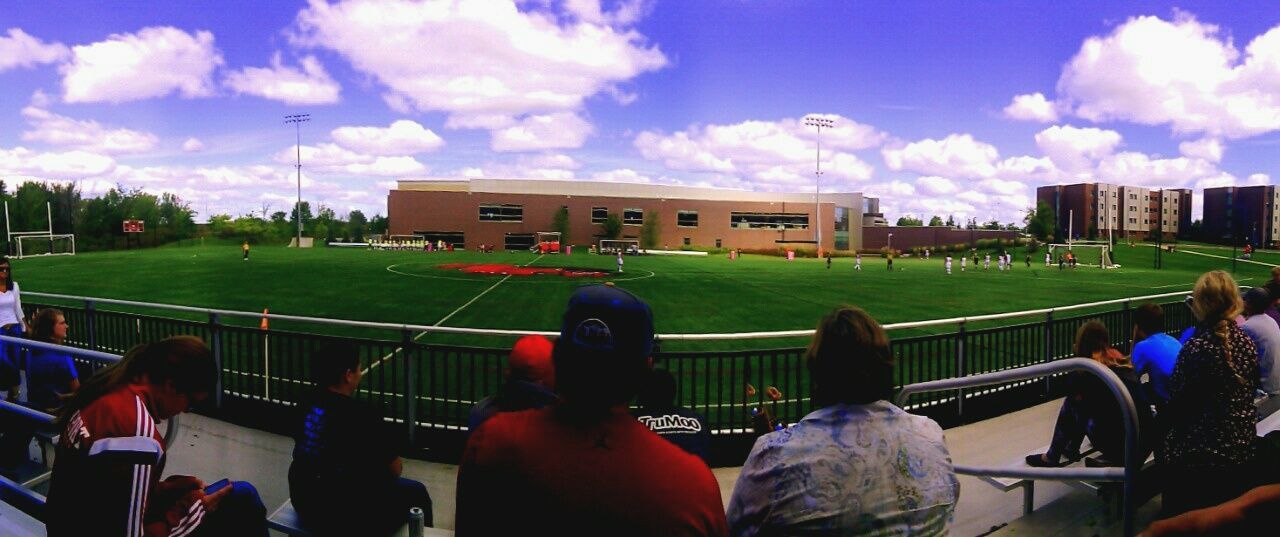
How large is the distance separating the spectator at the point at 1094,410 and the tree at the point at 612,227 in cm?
9320

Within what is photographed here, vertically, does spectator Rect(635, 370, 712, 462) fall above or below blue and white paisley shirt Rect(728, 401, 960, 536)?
below

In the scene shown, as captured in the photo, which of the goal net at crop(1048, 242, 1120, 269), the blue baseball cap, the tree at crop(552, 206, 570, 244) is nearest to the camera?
the blue baseball cap

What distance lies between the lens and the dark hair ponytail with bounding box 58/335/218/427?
271cm

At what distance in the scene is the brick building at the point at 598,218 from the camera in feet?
313

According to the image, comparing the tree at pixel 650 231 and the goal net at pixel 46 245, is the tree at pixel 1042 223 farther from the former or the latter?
the goal net at pixel 46 245

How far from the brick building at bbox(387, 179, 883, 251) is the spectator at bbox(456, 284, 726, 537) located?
96245 millimetres

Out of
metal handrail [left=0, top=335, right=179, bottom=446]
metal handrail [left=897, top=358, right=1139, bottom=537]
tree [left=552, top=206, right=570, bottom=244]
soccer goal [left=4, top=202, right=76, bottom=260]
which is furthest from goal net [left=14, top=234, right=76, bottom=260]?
metal handrail [left=897, top=358, right=1139, bottom=537]

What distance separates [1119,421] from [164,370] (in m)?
5.67

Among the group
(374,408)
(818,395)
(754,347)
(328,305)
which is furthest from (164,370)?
(328,305)

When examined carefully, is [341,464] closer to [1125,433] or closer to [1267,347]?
[1125,433]

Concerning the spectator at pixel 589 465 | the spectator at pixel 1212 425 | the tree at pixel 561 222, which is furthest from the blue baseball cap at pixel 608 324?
the tree at pixel 561 222

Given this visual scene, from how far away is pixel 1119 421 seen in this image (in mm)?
4762

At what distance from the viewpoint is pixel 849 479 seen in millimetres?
2131

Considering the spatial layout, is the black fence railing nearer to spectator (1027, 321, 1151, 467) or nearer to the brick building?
spectator (1027, 321, 1151, 467)
